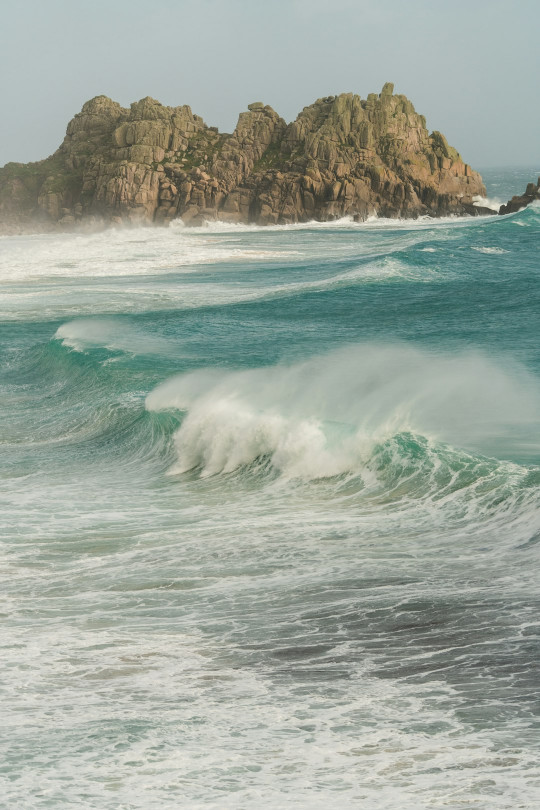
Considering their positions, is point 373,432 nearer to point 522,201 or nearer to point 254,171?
point 522,201

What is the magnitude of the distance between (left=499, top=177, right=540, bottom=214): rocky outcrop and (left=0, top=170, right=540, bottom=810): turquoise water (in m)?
58.4

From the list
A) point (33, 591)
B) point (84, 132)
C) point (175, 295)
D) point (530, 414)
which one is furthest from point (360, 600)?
point (84, 132)

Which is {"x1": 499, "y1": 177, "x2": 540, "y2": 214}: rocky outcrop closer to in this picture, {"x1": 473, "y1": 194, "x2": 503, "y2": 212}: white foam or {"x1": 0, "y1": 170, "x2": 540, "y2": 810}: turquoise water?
{"x1": 473, "y1": 194, "x2": 503, "y2": 212}: white foam

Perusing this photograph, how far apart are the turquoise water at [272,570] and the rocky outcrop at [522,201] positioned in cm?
5840

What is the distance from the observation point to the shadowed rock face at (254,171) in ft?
278

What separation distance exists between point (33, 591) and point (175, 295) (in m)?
24.8

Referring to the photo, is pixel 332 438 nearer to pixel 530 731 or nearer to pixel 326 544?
pixel 326 544

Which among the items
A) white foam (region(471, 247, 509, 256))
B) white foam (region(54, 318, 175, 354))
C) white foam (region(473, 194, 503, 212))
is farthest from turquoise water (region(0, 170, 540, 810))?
white foam (region(473, 194, 503, 212))

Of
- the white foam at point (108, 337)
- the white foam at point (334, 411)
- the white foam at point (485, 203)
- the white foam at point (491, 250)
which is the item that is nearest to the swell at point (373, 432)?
A: the white foam at point (334, 411)

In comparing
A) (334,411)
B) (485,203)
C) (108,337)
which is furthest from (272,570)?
(485,203)

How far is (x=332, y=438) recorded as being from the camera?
1356cm

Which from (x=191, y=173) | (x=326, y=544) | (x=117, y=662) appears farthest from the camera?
(x=191, y=173)

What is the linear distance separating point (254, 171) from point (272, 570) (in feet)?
280

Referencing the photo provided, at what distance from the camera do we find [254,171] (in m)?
91.1
